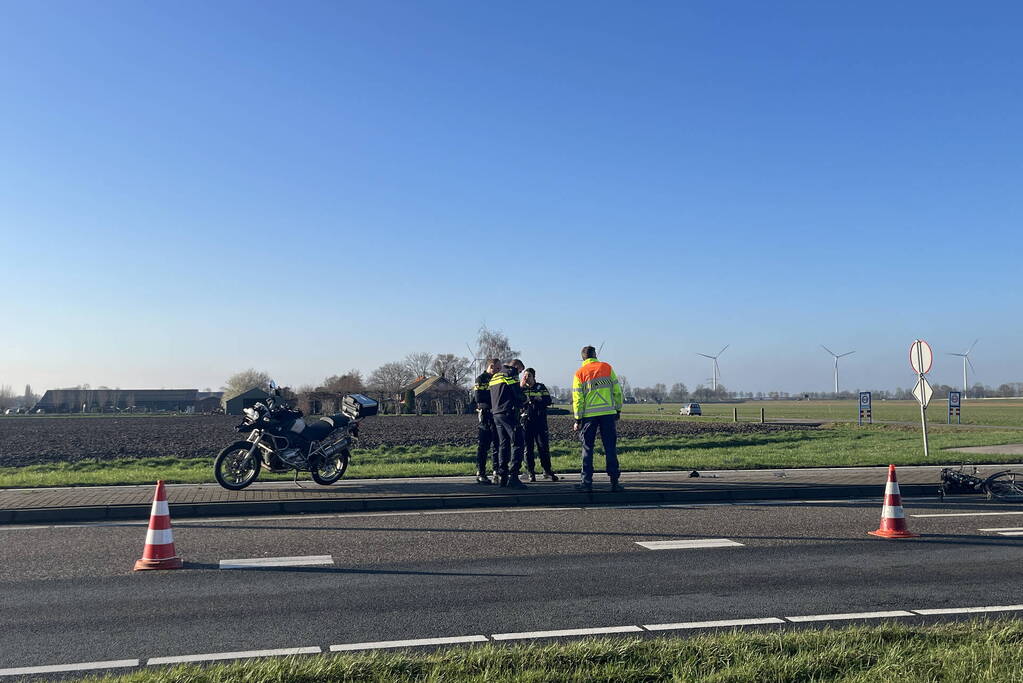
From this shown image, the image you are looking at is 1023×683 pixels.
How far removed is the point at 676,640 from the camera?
5258mm

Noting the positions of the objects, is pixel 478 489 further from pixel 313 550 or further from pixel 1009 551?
pixel 1009 551

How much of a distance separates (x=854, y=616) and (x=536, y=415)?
8.82 metres

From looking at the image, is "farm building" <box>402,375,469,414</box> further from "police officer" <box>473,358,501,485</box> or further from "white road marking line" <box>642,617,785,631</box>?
"white road marking line" <box>642,617,785,631</box>

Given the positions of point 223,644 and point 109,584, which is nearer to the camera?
point 223,644

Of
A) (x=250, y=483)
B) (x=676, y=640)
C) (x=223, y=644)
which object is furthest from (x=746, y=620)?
(x=250, y=483)

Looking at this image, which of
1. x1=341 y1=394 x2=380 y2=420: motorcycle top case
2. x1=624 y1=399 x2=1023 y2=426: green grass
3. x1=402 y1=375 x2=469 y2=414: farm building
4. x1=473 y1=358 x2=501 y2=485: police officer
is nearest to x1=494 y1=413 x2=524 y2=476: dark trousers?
x1=473 y1=358 x2=501 y2=485: police officer

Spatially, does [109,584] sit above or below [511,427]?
below

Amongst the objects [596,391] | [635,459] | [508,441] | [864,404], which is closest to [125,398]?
[864,404]

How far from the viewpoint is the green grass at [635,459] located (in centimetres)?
1545

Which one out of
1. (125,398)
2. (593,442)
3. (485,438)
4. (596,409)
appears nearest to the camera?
(593,442)

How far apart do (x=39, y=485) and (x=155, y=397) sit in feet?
569

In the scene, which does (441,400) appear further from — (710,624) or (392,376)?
(710,624)

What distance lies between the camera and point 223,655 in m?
5.21

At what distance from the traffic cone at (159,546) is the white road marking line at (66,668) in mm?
2753
